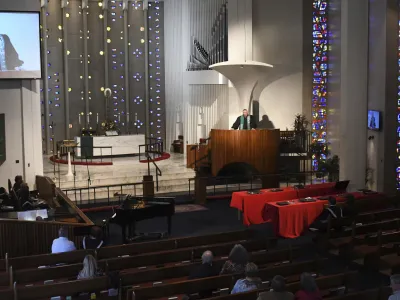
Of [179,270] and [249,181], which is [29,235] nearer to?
[179,270]

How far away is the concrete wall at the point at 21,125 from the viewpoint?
16.7m

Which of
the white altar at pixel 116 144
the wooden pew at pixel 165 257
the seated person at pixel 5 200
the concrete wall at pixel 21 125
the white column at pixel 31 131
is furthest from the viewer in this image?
the white altar at pixel 116 144

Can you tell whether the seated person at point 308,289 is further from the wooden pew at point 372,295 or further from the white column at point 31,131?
the white column at point 31,131

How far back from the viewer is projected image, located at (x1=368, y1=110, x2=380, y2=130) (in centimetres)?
1677

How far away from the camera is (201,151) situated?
750 inches

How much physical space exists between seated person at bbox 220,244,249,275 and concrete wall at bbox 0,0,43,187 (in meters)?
10.2

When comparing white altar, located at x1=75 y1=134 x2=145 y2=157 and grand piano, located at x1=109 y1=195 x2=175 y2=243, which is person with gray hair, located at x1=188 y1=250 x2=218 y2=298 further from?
white altar, located at x1=75 y1=134 x2=145 y2=157

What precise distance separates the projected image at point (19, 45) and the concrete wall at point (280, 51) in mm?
7231

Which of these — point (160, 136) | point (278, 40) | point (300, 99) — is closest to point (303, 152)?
point (300, 99)

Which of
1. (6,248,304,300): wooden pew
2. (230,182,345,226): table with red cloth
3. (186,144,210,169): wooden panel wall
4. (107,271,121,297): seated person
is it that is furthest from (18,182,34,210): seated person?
(186,144,210,169): wooden panel wall

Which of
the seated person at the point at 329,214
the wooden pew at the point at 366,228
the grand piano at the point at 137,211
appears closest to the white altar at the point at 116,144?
the grand piano at the point at 137,211

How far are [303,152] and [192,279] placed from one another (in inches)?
456

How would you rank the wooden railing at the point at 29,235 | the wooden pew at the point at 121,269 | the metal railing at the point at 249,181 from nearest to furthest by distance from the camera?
the wooden pew at the point at 121,269 < the wooden railing at the point at 29,235 < the metal railing at the point at 249,181

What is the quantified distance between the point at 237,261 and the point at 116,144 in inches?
511
